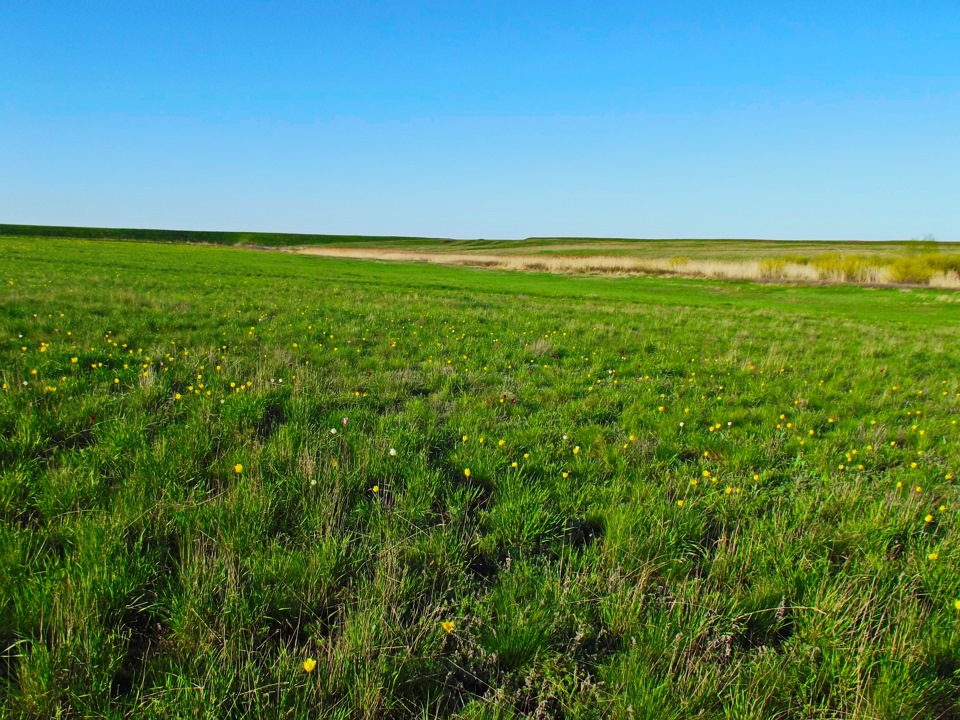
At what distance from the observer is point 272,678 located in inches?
84.7

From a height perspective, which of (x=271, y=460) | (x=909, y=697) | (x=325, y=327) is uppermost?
(x=325, y=327)

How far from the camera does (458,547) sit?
312 cm

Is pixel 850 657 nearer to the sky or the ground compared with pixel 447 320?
nearer to the ground

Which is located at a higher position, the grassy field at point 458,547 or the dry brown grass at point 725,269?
the dry brown grass at point 725,269

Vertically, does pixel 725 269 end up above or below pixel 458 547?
above

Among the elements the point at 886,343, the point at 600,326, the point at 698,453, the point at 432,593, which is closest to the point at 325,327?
the point at 600,326

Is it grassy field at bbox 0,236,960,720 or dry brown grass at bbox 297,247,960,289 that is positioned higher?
dry brown grass at bbox 297,247,960,289

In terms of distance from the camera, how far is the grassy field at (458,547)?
2.17 meters

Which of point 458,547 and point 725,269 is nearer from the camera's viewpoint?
point 458,547

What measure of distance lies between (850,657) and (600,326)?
10.8 m

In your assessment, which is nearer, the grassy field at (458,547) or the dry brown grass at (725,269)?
the grassy field at (458,547)

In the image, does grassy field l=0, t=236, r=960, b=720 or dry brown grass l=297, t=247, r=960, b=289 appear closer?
grassy field l=0, t=236, r=960, b=720

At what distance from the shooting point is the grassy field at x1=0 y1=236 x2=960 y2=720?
2.17 meters

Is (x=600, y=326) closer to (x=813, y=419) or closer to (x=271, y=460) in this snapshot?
(x=813, y=419)
